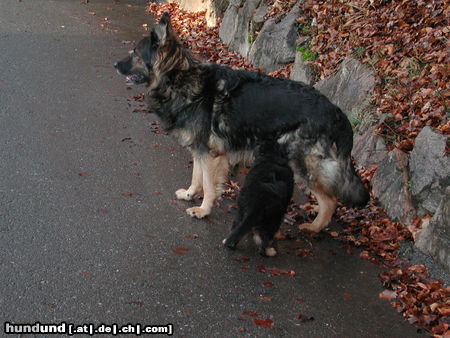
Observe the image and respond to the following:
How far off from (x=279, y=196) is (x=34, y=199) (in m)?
2.88

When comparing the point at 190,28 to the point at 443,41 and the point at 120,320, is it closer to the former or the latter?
the point at 443,41

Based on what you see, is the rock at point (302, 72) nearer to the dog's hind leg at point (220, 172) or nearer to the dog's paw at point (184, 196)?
the dog's hind leg at point (220, 172)

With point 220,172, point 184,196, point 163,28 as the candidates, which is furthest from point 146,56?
point 184,196

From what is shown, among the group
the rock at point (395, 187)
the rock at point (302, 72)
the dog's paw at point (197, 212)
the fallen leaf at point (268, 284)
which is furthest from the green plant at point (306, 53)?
the fallen leaf at point (268, 284)

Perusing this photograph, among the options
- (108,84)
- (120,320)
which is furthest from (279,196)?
(108,84)

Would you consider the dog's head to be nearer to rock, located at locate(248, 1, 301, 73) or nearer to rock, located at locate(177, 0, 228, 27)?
rock, located at locate(248, 1, 301, 73)

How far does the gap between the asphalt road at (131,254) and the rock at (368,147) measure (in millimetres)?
1603

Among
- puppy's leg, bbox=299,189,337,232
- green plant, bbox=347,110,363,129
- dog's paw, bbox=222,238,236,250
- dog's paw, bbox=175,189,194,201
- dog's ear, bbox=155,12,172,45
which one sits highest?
dog's ear, bbox=155,12,172,45

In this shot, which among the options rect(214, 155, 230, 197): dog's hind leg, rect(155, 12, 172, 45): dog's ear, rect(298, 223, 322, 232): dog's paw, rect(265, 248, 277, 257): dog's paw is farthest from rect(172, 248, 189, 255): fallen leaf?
rect(155, 12, 172, 45): dog's ear

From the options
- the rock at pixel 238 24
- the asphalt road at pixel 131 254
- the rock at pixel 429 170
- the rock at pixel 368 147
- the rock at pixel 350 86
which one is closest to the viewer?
the asphalt road at pixel 131 254

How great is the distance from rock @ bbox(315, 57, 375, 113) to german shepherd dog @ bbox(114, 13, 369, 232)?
6.96 ft

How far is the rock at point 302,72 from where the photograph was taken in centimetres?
941

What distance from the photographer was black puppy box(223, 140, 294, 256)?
518cm

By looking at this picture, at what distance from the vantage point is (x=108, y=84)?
34.6 feet
